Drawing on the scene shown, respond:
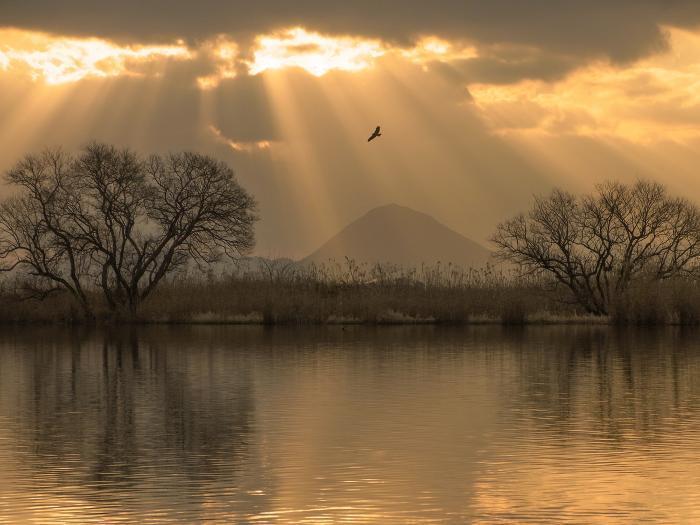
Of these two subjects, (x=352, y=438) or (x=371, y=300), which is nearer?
(x=352, y=438)

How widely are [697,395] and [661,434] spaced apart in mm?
5768

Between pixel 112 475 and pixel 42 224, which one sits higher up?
pixel 42 224

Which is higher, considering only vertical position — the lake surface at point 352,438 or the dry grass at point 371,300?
the dry grass at point 371,300

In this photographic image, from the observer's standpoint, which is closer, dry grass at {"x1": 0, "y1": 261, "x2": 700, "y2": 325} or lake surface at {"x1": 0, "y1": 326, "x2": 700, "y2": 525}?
lake surface at {"x1": 0, "y1": 326, "x2": 700, "y2": 525}

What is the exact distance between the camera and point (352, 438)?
16266mm

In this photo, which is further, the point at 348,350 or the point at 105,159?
the point at 105,159

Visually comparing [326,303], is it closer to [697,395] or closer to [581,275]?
[581,275]

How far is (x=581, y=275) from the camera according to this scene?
56594 millimetres

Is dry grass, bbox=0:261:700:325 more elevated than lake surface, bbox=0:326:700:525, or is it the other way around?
dry grass, bbox=0:261:700:325

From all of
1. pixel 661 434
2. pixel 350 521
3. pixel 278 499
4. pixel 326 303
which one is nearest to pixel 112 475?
pixel 278 499

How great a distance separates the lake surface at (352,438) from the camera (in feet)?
37.9

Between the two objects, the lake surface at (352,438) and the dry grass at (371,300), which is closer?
the lake surface at (352,438)

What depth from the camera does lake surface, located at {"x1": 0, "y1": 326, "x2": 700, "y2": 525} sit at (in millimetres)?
11562

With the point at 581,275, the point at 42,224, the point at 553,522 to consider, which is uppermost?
the point at 42,224
